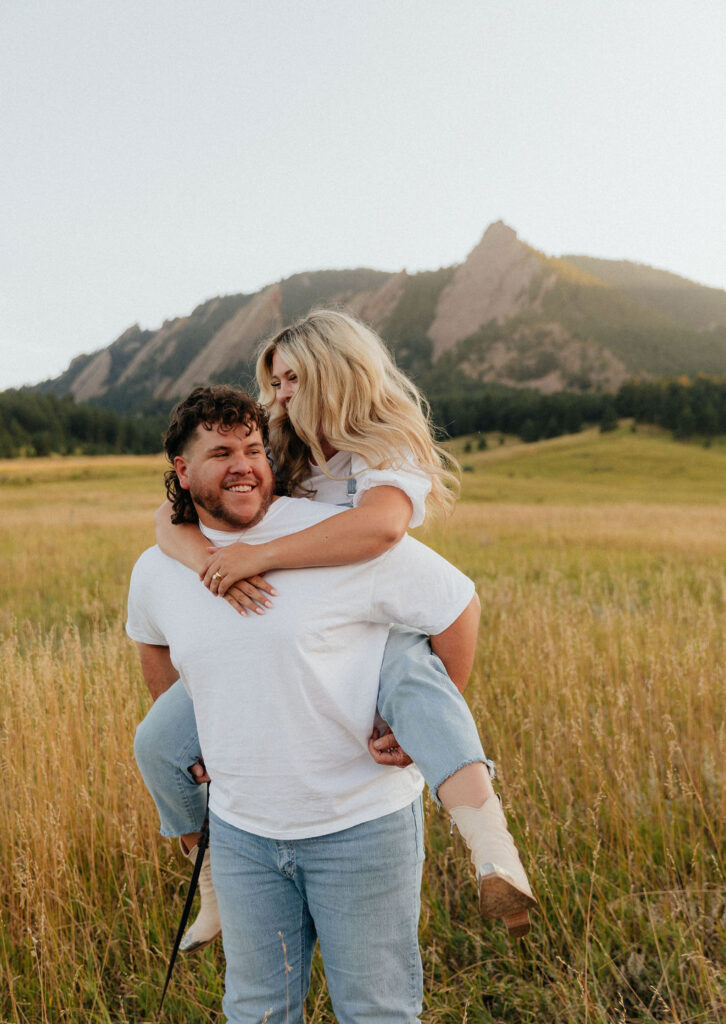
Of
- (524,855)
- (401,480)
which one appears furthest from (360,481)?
(524,855)

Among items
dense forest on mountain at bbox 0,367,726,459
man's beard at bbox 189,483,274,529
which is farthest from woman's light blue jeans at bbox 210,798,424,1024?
dense forest on mountain at bbox 0,367,726,459

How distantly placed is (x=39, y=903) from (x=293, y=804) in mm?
1606

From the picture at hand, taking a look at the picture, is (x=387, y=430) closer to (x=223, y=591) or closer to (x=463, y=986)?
(x=223, y=591)

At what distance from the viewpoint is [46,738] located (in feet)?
12.6

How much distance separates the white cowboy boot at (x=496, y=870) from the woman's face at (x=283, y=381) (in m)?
1.76

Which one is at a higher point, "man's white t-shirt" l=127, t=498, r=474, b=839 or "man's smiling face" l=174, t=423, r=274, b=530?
"man's smiling face" l=174, t=423, r=274, b=530

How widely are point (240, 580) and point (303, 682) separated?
0.35 m

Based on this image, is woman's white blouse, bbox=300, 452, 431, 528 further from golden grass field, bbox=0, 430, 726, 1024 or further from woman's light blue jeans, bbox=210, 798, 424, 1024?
golden grass field, bbox=0, 430, 726, 1024

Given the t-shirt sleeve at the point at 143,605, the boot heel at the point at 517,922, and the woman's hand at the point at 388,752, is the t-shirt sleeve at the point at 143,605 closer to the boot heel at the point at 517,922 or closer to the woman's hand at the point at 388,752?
the woman's hand at the point at 388,752

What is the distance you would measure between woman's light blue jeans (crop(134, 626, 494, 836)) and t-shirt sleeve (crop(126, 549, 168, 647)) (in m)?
0.21

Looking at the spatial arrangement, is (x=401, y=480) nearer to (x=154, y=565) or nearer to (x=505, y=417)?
(x=154, y=565)

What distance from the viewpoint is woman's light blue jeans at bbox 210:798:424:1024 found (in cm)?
183

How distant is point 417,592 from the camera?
2021mm

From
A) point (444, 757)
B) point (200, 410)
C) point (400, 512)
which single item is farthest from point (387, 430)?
point (444, 757)
